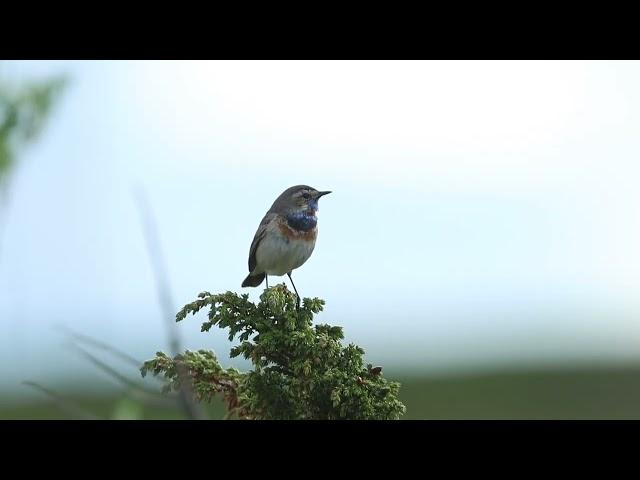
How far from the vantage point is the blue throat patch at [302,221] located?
5.84 m

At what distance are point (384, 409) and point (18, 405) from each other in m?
9.72

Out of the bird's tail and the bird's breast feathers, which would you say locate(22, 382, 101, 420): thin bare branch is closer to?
the bird's breast feathers

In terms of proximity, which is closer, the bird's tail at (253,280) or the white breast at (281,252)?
the white breast at (281,252)

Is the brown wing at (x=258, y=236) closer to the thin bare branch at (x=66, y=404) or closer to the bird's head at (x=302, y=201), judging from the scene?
the bird's head at (x=302, y=201)

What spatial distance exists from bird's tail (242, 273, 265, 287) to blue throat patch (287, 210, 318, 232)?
0.59 meters

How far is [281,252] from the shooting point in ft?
19.0

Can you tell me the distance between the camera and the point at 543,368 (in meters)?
16.4

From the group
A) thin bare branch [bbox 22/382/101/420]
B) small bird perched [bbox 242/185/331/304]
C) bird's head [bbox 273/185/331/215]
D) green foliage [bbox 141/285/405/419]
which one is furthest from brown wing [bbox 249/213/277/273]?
thin bare branch [bbox 22/382/101/420]

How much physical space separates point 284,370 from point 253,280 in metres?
3.21

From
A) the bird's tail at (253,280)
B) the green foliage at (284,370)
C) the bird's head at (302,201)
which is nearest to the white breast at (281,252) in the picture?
the bird's head at (302,201)

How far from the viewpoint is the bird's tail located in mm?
6250

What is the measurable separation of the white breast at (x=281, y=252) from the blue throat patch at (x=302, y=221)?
9cm
